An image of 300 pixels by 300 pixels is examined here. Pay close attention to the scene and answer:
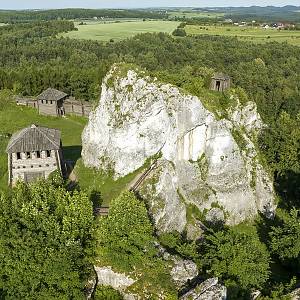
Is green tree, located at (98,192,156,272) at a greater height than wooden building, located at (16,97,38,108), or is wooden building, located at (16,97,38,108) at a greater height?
wooden building, located at (16,97,38,108)

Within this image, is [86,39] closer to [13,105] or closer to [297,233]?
[13,105]

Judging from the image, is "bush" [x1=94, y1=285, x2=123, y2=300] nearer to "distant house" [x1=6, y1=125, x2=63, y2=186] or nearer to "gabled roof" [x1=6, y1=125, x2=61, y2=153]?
"distant house" [x1=6, y1=125, x2=63, y2=186]

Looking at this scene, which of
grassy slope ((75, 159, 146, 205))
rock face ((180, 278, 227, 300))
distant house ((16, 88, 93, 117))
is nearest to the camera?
rock face ((180, 278, 227, 300))

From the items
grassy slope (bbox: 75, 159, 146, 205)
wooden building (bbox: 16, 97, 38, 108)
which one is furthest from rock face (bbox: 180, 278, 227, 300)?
wooden building (bbox: 16, 97, 38, 108)

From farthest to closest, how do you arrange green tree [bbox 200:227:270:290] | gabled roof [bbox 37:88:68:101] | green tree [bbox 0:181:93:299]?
gabled roof [bbox 37:88:68:101], green tree [bbox 200:227:270:290], green tree [bbox 0:181:93:299]

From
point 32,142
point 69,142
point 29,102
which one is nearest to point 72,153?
point 69,142

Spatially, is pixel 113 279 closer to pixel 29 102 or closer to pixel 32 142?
pixel 32 142

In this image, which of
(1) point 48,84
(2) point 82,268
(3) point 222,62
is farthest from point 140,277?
(3) point 222,62
